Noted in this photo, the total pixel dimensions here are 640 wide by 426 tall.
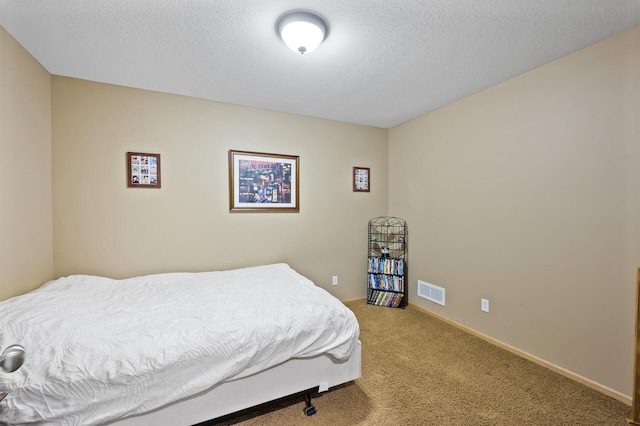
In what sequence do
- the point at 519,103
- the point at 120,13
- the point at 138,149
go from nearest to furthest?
the point at 120,13
the point at 519,103
the point at 138,149

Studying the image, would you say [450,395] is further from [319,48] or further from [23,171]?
[23,171]

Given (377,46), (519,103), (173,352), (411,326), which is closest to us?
(173,352)

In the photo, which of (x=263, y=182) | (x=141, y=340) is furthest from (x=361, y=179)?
(x=141, y=340)

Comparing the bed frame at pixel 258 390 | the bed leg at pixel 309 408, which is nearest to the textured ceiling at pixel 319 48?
the bed frame at pixel 258 390

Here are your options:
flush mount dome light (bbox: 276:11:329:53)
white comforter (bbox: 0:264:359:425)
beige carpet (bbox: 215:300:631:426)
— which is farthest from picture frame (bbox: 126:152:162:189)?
beige carpet (bbox: 215:300:631:426)

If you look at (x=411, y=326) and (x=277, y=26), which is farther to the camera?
(x=411, y=326)

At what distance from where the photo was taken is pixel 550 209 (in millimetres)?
2197

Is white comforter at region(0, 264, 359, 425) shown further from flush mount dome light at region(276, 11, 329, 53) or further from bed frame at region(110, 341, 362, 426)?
flush mount dome light at region(276, 11, 329, 53)

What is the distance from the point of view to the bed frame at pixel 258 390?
4.70ft

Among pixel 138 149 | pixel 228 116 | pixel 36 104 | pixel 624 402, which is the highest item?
pixel 228 116

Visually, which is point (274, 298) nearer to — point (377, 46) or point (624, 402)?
point (377, 46)

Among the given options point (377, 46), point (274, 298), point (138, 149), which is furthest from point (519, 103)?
point (138, 149)

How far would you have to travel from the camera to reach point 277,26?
67.4 inches

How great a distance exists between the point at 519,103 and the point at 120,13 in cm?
306
